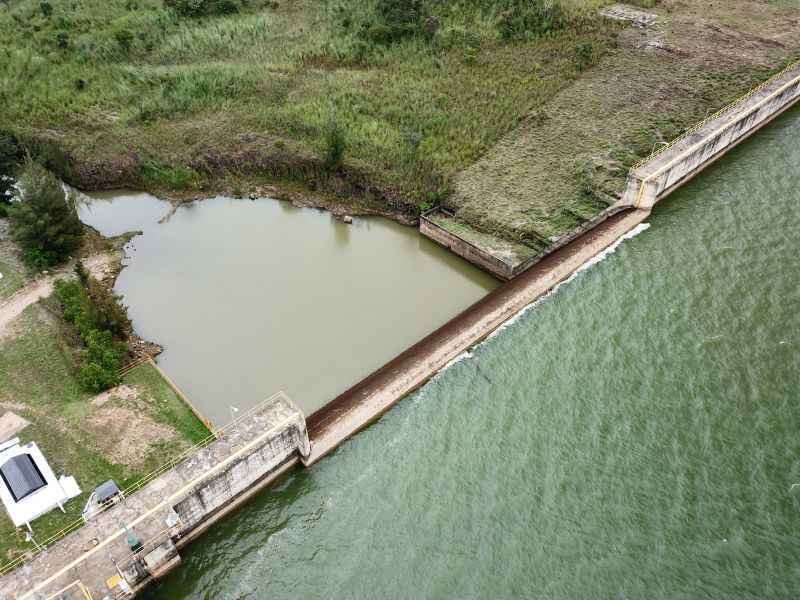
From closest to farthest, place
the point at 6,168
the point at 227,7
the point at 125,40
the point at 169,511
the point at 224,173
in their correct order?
1. the point at 169,511
2. the point at 6,168
3. the point at 224,173
4. the point at 125,40
5. the point at 227,7

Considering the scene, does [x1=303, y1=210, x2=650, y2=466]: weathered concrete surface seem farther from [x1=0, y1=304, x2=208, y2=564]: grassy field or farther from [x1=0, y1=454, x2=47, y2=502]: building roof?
[x1=0, y1=454, x2=47, y2=502]: building roof

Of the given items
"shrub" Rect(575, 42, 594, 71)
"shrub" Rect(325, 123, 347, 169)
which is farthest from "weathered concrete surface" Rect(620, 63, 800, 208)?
"shrub" Rect(325, 123, 347, 169)

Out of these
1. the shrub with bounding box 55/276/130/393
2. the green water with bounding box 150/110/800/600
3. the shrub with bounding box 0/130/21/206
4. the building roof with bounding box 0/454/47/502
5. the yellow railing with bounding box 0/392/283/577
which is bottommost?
the green water with bounding box 150/110/800/600

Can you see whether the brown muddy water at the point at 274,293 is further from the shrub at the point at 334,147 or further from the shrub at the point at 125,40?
the shrub at the point at 125,40

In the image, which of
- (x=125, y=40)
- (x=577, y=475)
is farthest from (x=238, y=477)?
(x=125, y=40)

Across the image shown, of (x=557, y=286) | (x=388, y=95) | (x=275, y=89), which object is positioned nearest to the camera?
(x=557, y=286)

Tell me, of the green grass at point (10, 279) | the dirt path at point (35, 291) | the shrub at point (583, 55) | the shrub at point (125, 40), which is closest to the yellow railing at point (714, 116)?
the shrub at point (583, 55)

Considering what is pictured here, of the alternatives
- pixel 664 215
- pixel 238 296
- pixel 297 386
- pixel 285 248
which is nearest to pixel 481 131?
pixel 664 215

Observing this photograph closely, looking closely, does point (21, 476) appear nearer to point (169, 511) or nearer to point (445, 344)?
point (169, 511)
